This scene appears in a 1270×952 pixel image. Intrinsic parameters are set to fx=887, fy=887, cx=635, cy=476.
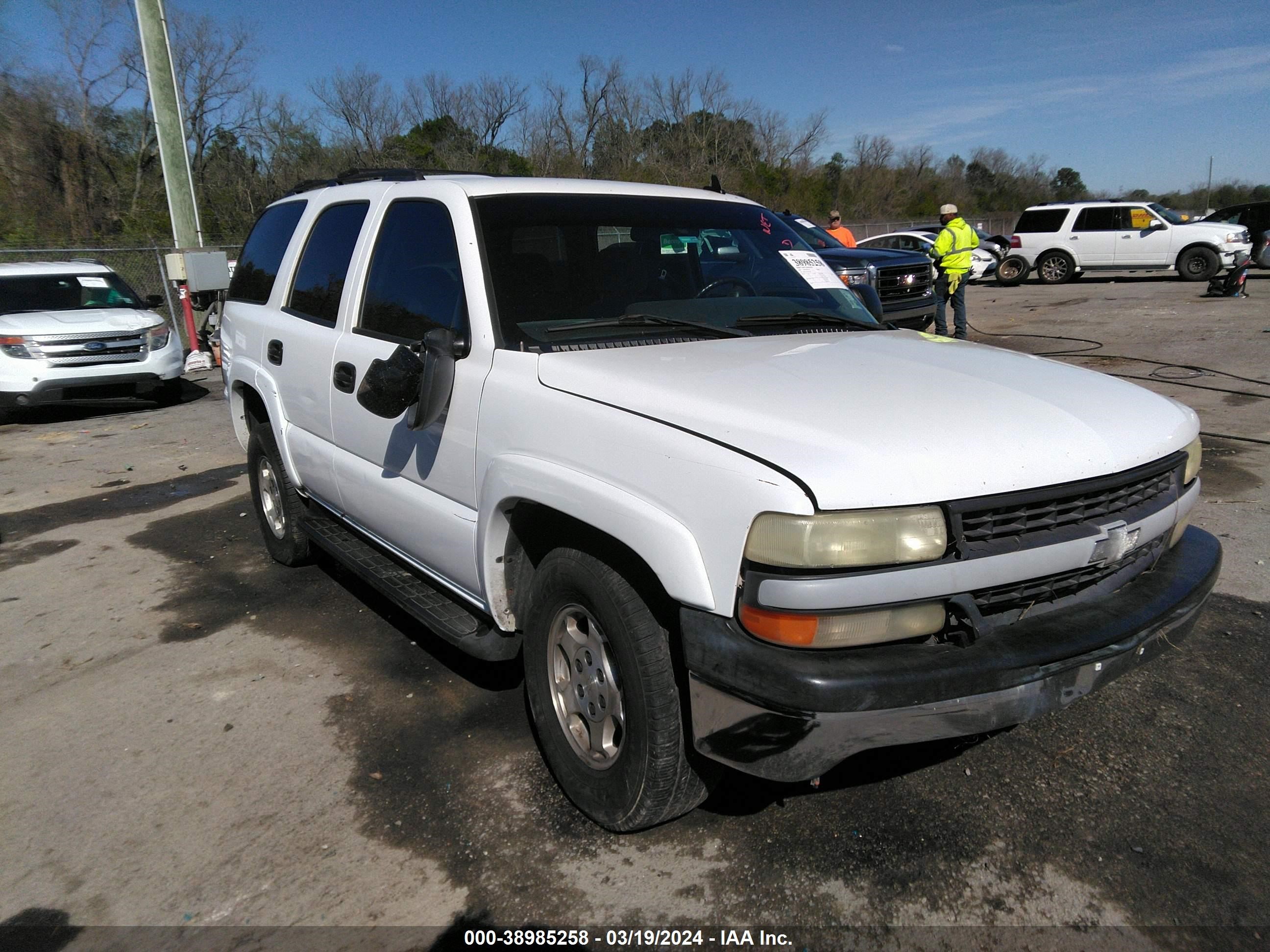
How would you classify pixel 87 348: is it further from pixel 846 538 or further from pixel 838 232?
pixel 838 232

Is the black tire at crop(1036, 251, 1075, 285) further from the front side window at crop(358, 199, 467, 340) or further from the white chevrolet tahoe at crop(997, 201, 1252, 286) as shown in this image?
the front side window at crop(358, 199, 467, 340)

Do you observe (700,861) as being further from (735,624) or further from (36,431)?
(36,431)

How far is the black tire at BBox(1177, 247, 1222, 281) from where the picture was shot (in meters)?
20.4

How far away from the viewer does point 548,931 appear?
7.75ft

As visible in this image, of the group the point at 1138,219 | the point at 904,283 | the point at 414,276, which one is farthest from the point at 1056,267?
the point at 414,276

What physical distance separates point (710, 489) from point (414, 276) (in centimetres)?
186

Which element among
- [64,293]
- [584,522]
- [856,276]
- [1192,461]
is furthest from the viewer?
[856,276]

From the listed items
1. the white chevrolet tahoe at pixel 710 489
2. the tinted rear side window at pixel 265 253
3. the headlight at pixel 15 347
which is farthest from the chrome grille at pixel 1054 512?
the headlight at pixel 15 347

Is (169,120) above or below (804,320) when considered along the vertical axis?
above

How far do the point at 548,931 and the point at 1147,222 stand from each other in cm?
2317

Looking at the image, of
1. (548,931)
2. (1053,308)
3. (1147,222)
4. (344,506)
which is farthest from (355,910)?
(1147,222)

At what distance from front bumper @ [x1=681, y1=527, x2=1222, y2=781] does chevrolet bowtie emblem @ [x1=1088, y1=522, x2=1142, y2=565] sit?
190mm

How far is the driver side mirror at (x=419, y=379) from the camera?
2938 millimetres

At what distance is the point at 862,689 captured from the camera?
204 cm
